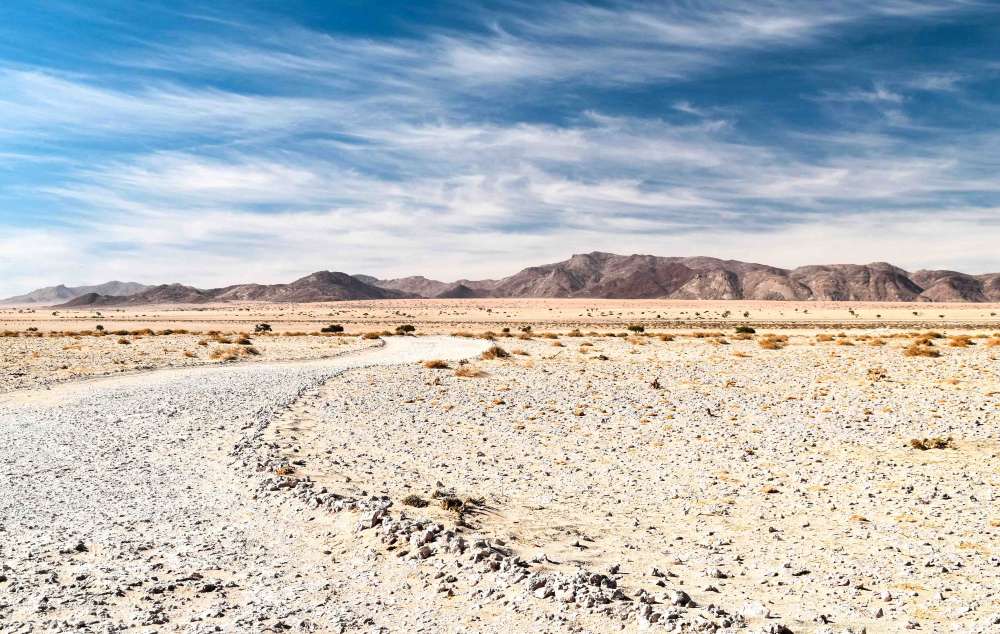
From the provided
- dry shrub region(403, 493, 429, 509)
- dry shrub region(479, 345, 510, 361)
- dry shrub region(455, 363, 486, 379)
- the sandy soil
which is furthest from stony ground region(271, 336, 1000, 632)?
the sandy soil

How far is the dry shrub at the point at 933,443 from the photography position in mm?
14156

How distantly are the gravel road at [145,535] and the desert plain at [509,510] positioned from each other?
4 centimetres

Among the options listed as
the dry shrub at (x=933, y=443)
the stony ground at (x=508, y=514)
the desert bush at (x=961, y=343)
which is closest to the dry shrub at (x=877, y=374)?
the stony ground at (x=508, y=514)

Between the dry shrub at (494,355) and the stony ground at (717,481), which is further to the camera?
the dry shrub at (494,355)

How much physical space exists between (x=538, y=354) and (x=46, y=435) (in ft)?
91.3

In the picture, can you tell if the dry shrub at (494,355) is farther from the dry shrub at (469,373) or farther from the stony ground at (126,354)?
the stony ground at (126,354)

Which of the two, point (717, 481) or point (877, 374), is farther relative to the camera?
point (877, 374)

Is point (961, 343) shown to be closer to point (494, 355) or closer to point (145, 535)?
point (494, 355)

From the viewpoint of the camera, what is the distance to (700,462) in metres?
13.7

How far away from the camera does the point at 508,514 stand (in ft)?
33.8

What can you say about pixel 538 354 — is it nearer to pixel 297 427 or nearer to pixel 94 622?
pixel 297 427

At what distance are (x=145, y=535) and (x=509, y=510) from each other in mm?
4918

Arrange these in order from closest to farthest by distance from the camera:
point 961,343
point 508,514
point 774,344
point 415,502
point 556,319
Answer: point 508,514
point 415,502
point 961,343
point 774,344
point 556,319

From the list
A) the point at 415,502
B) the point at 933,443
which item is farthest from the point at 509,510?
the point at 933,443
